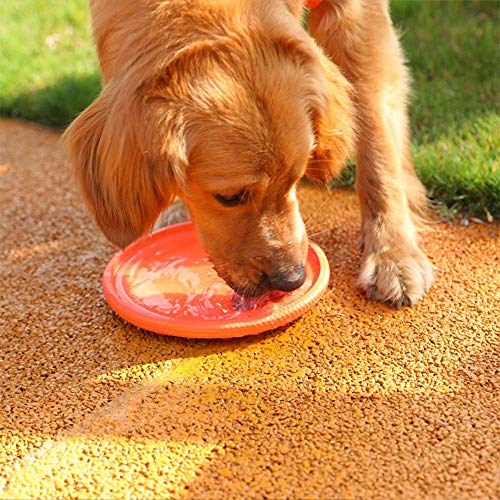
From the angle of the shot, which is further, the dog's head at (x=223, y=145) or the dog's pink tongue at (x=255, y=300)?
the dog's pink tongue at (x=255, y=300)

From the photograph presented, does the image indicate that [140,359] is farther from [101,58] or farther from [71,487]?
[101,58]

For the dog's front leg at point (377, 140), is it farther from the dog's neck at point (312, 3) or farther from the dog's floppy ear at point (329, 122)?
the dog's floppy ear at point (329, 122)

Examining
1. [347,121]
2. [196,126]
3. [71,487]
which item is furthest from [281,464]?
[347,121]

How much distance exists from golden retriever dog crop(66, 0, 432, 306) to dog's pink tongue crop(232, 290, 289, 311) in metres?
0.07

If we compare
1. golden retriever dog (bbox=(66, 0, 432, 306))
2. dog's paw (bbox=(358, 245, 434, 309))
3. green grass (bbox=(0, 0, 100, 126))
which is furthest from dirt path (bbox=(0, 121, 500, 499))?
green grass (bbox=(0, 0, 100, 126))

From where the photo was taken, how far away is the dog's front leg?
12.0 ft

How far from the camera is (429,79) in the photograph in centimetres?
586

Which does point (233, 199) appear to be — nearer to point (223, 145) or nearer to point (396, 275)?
point (223, 145)

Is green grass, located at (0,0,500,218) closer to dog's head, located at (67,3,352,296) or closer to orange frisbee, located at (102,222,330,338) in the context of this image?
orange frisbee, located at (102,222,330,338)

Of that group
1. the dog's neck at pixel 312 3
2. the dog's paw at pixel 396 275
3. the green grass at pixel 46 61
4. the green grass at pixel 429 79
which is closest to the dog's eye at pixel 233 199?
the dog's paw at pixel 396 275

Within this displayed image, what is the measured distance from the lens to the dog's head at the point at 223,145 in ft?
9.27

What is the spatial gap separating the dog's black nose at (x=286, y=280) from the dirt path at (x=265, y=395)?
1.11ft

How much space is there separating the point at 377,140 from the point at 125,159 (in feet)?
4.98

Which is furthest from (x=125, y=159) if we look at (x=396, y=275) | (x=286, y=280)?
(x=396, y=275)
